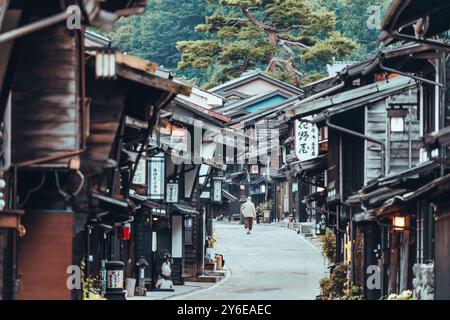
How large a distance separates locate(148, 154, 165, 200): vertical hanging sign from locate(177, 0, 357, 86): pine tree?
40.4 m

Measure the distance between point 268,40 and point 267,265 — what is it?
3943cm

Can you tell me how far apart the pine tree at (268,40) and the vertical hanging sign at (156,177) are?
133ft

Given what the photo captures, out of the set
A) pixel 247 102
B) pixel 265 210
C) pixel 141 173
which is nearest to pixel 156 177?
pixel 141 173

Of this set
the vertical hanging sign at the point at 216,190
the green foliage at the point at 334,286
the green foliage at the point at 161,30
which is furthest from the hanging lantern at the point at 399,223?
the green foliage at the point at 161,30

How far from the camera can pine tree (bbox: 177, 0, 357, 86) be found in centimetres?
8719

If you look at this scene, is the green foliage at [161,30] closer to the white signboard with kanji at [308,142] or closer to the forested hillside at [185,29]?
the forested hillside at [185,29]

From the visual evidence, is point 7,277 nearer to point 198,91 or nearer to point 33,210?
point 33,210

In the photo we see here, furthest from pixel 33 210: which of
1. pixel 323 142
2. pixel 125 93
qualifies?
pixel 323 142

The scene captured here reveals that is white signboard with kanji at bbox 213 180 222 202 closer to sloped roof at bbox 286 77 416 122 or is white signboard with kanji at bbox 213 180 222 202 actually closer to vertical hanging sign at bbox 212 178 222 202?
vertical hanging sign at bbox 212 178 222 202

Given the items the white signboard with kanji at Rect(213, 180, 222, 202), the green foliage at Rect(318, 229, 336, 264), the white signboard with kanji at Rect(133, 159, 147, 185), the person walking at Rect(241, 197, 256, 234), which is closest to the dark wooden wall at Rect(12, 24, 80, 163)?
the white signboard with kanji at Rect(133, 159, 147, 185)

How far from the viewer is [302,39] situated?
91.6 meters

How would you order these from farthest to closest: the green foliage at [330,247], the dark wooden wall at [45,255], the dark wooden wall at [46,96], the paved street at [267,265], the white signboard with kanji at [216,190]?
the white signboard with kanji at [216,190]
the green foliage at [330,247]
the paved street at [267,265]
the dark wooden wall at [45,255]
the dark wooden wall at [46,96]

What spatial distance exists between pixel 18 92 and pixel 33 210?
2.55 meters

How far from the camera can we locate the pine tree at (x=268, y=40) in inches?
3433
